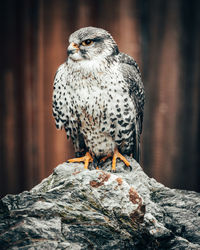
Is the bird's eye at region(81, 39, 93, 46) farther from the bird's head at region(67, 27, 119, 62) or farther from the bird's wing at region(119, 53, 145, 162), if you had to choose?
the bird's wing at region(119, 53, 145, 162)

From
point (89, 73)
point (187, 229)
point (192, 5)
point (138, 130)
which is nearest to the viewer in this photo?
point (187, 229)

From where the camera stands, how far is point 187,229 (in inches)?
74.2

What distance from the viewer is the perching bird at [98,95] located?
227cm

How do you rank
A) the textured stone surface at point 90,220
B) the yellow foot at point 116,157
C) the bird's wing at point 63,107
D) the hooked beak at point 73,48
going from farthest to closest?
the yellow foot at point 116,157
the bird's wing at point 63,107
the hooked beak at point 73,48
the textured stone surface at point 90,220

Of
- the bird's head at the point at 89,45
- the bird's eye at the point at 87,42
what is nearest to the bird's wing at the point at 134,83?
the bird's head at the point at 89,45

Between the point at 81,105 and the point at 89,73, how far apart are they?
0.25 meters

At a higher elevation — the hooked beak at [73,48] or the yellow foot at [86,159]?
the hooked beak at [73,48]

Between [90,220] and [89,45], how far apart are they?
123cm

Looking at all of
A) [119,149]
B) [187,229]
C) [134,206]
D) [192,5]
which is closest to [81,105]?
[119,149]

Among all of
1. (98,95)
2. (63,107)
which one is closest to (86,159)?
(63,107)

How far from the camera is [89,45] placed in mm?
2240

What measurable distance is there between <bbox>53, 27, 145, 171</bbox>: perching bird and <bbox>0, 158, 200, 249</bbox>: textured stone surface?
0.66 meters

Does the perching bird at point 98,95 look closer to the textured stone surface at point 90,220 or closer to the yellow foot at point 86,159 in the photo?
the yellow foot at point 86,159

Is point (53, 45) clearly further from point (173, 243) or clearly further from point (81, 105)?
point (173, 243)
